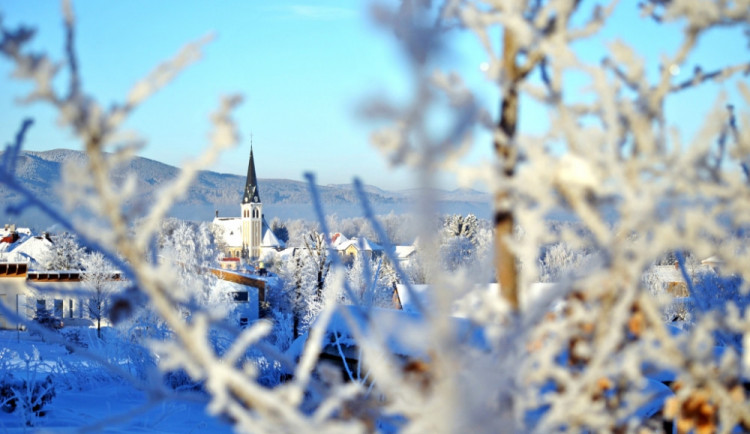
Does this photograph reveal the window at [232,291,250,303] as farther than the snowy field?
Yes

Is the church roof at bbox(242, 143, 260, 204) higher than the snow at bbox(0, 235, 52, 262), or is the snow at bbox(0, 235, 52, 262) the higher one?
the church roof at bbox(242, 143, 260, 204)

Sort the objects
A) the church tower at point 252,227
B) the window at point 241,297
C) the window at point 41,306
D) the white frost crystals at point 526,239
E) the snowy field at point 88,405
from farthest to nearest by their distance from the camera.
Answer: the church tower at point 252,227
the window at point 241,297
the window at point 41,306
the snowy field at point 88,405
the white frost crystals at point 526,239

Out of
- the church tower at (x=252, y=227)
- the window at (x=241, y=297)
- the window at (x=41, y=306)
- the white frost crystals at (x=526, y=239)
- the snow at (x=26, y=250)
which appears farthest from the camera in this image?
the church tower at (x=252, y=227)

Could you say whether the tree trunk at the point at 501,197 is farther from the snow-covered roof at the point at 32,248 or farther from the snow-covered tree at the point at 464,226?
the snow-covered roof at the point at 32,248

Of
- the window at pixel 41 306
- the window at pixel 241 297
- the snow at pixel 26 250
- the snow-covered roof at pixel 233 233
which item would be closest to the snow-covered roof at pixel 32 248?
the snow at pixel 26 250

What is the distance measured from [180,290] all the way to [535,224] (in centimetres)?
64

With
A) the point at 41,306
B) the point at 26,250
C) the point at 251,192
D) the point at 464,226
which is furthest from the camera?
the point at 251,192

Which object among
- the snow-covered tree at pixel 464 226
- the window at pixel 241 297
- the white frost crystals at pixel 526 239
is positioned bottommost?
the window at pixel 241 297

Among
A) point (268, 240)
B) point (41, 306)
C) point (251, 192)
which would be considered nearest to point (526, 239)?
point (41, 306)

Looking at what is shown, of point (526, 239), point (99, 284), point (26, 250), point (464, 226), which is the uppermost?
point (526, 239)

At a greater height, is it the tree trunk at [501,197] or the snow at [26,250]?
the tree trunk at [501,197]

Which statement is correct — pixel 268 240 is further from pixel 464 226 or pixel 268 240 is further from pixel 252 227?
pixel 464 226

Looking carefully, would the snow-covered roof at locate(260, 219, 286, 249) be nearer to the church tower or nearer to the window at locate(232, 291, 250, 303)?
the church tower

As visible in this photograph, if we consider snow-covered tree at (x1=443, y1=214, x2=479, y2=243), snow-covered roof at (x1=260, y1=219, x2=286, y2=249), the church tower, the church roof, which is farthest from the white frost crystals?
snow-covered roof at (x1=260, y1=219, x2=286, y2=249)
